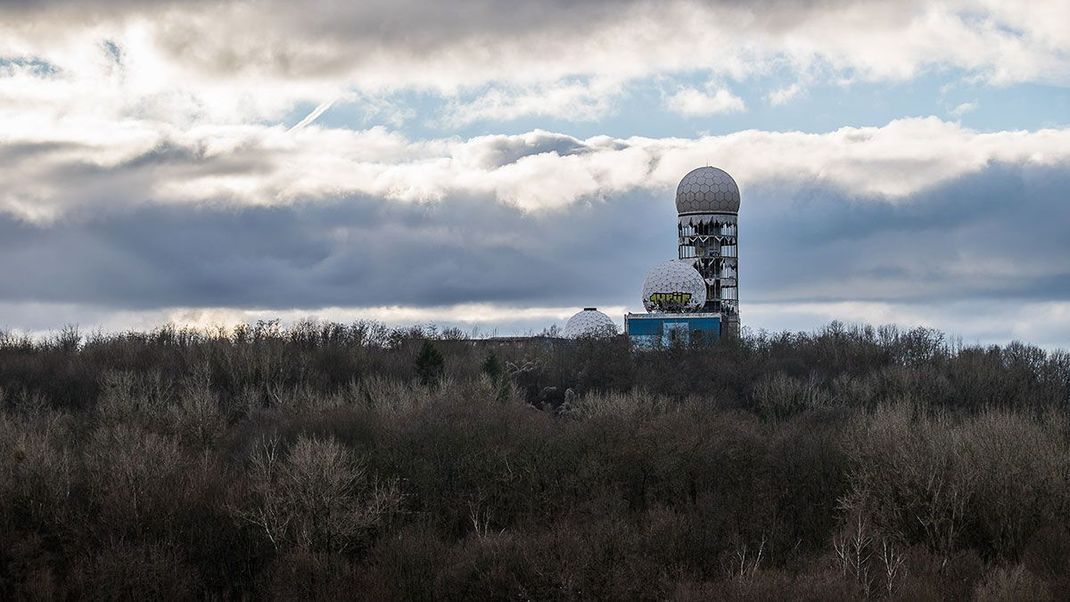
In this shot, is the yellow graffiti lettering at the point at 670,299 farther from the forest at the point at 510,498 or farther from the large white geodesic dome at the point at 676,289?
the forest at the point at 510,498

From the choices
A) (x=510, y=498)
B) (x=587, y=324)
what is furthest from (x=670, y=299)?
(x=510, y=498)

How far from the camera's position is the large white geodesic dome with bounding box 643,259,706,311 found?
7912cm

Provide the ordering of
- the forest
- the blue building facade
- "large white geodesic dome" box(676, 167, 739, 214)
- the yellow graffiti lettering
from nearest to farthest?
the forest → the blue building facade → the yellow graffiti lettering → "large white geodesic dome" box(676, 167, 739, 214)

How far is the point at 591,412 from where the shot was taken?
1809 inches

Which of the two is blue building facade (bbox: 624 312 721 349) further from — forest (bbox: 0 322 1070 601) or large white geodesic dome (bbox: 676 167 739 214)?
forest (bbox: 0 322 1070 601)

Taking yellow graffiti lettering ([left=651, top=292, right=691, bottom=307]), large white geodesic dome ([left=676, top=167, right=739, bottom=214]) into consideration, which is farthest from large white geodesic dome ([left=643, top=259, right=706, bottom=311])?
large white geodesic dome ([left=676, top=167, right=739, bottom=214])

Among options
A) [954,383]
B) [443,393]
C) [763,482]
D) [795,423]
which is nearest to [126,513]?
[443,393]

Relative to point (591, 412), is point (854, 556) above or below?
below

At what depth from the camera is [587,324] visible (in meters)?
84.8

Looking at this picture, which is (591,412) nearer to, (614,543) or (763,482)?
(763,482)

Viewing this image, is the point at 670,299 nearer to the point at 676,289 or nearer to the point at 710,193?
the point at 676,289

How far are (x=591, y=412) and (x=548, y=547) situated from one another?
47.0 ft

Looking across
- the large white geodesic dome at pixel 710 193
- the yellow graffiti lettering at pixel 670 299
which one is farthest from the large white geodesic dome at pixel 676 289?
the large white geodesic dome at pixel 710 193

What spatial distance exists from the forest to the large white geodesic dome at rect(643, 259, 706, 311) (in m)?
25.2
